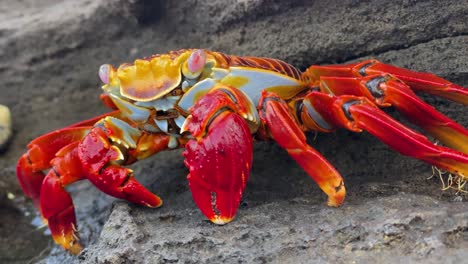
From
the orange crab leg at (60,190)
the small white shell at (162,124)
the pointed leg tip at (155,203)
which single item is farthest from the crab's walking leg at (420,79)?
the orange crab leg at (60,190)

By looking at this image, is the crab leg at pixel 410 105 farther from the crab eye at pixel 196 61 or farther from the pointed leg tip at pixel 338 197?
the crab eye at pixel 196 61

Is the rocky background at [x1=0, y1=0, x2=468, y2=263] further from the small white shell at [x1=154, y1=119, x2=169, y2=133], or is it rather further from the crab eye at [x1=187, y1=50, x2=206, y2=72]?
the crab eye at [x1=187, y1=50, x2=206, y2=72]

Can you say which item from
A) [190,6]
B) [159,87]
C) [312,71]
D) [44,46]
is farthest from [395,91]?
[44,46]

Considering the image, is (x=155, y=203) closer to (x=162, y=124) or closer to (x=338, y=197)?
(x=162, y=124)

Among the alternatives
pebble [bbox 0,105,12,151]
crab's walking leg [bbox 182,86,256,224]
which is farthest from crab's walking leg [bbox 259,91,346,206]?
pebble [bbox 0,105,12,151]

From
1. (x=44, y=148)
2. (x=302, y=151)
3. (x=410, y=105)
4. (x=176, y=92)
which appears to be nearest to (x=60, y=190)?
(x=44, y=148)
